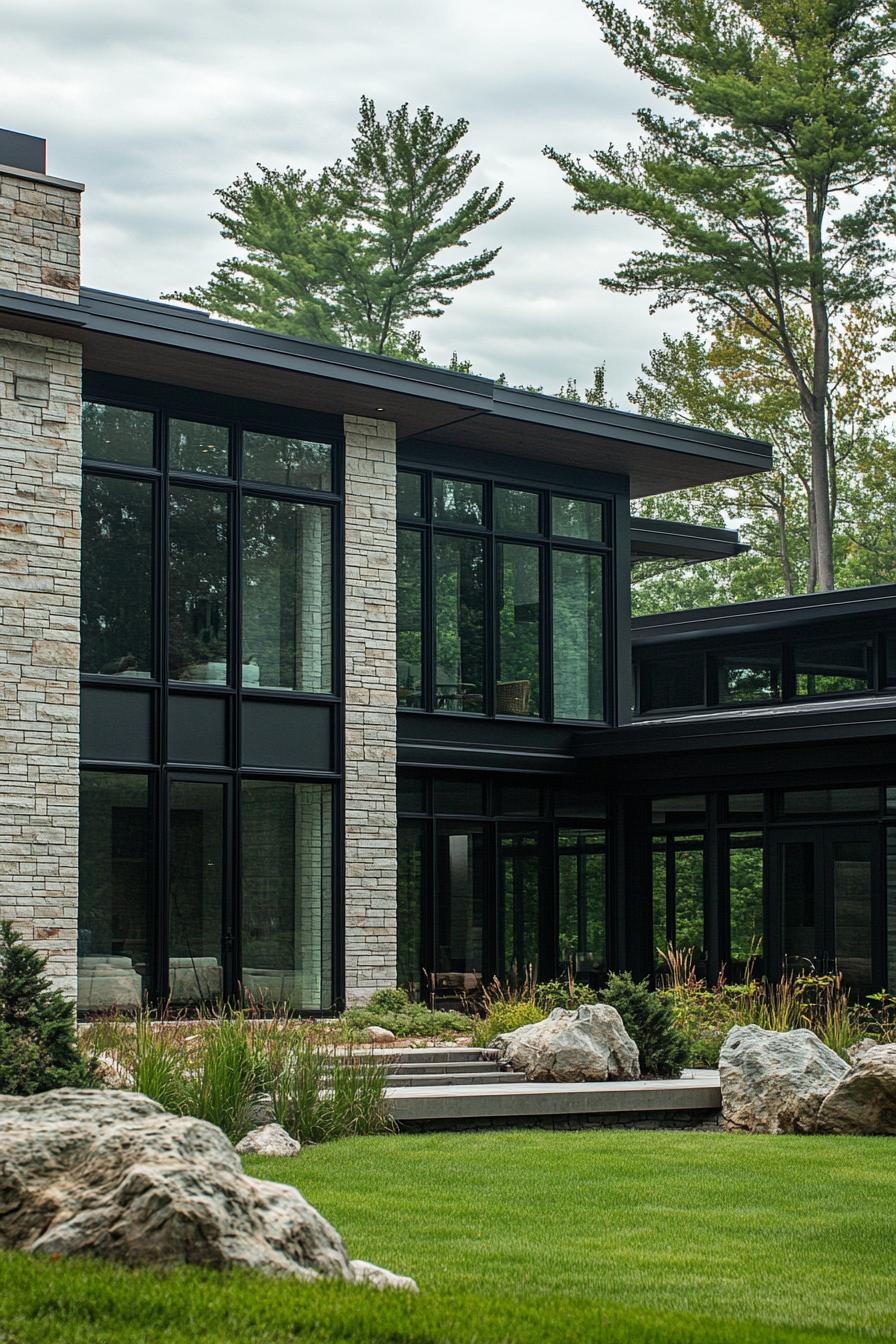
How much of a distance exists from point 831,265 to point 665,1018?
22.5 m

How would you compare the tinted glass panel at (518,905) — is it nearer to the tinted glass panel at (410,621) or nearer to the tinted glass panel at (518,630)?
the tinted glass panel at (518,630)

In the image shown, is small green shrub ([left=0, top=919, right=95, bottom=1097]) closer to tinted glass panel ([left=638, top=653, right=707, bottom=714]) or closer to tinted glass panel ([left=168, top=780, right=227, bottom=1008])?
tinted glass panel ([left=168, top=780, right=227, bottom=1008])

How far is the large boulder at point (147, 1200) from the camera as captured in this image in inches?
215

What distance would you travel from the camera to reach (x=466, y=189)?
37750 millimetres

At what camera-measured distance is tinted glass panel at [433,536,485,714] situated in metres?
19.2

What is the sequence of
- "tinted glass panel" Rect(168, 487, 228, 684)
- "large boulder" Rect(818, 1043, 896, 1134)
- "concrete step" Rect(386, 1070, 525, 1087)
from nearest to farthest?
"large boulder" Rect(818, 1043, 896, 1134) < "concrete step" Rect(386, 1070, 525, 1087) < "tinted glass panel" Rect(168, 487, 228, 684)

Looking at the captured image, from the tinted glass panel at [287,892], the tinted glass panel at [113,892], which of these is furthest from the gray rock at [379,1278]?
the tinted glass panel at [287,892]

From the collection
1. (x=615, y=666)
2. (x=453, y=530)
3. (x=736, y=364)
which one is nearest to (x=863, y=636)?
(x=615, y=666)

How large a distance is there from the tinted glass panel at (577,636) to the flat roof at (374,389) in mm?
1314

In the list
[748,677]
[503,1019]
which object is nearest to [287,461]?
[503,1019]

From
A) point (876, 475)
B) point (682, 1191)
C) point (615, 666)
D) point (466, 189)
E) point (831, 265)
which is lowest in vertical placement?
point (682, 1191)

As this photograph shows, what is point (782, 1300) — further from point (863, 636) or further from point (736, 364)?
point (736, 364)

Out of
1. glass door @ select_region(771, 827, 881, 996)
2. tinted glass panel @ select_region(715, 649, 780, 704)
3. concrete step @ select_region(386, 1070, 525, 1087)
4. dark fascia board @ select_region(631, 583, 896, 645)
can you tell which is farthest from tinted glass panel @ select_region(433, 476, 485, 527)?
concrete step @ select_region(386, 1070, 525, 1087)

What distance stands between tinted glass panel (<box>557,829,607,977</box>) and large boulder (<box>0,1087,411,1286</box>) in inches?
556
